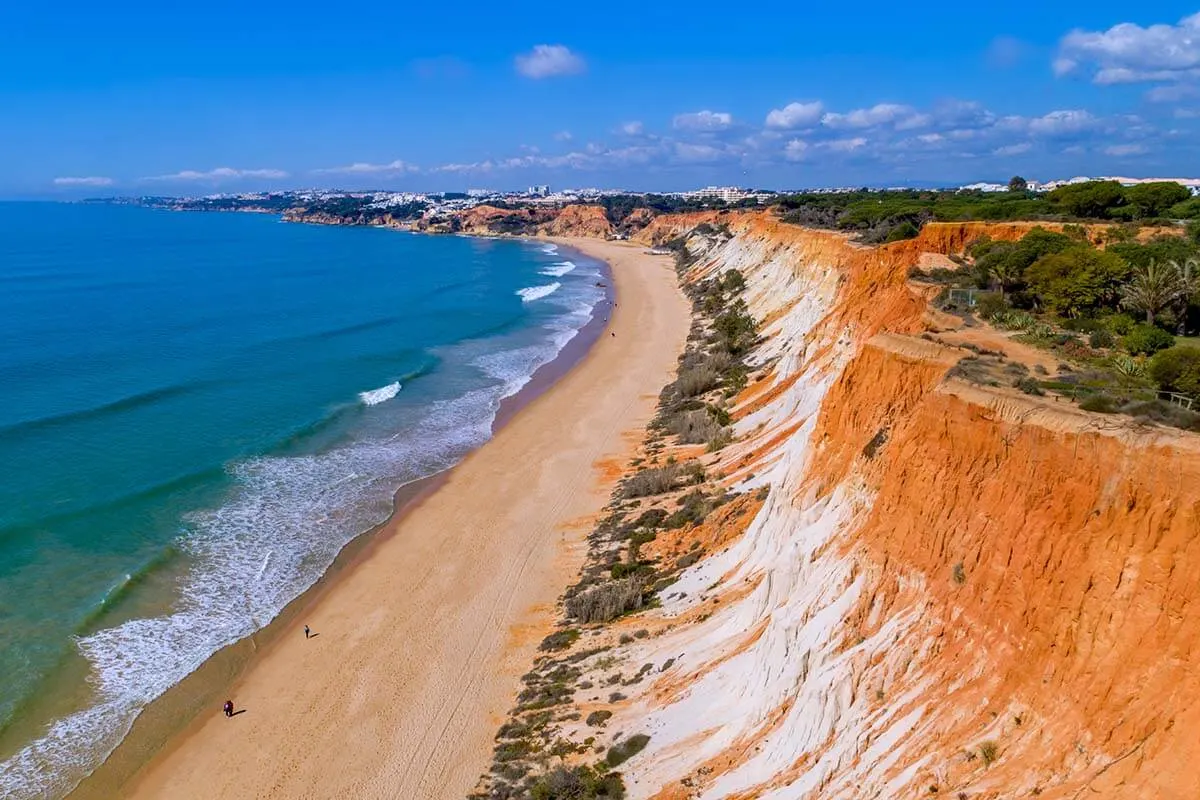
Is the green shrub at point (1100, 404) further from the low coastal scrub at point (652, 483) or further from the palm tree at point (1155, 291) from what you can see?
the low coastal scrub at point (652, 483)

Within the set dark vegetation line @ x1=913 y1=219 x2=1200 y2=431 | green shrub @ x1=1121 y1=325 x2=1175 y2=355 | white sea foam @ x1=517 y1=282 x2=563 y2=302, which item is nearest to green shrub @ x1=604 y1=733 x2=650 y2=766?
dark vegetation line @ x1=913 y1=219 x2=1200 y2=431

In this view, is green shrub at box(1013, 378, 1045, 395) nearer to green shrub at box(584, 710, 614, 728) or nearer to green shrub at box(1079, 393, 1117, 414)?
green shrub at box(1079, 393, 1117, 414)

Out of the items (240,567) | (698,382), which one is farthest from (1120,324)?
(240,567)

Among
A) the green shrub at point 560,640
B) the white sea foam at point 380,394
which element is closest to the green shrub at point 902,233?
the white sea foam at point 380,394

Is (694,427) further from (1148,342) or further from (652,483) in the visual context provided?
(1148,342)

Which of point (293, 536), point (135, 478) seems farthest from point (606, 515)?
point (135, 478)

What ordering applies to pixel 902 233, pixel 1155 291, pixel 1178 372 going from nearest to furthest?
pixel 1178 372 → pixel 1155 291 → pixel 902 233
